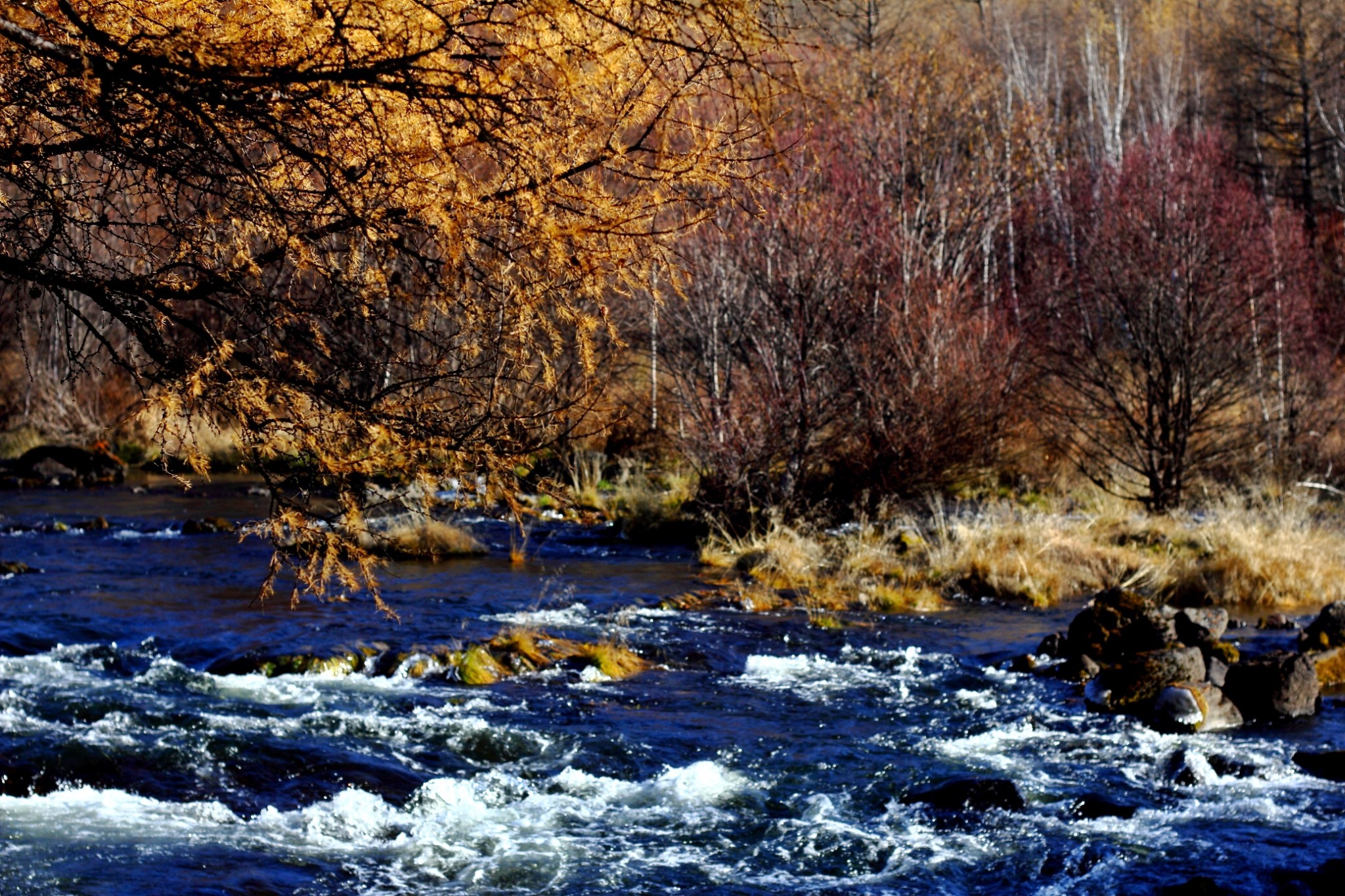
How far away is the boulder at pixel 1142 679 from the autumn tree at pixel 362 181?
17.8 ft

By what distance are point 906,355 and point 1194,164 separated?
14.7 feet

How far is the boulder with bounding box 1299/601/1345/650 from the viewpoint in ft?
33.0

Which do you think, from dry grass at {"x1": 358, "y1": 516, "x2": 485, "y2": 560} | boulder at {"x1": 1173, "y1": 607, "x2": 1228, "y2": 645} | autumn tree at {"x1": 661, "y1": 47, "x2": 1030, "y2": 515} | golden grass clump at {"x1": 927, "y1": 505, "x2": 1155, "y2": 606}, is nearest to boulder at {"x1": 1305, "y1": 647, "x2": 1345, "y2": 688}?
boulder at {"x1": 1173, "y1": 607, "x2": 1228, "y2": 645}

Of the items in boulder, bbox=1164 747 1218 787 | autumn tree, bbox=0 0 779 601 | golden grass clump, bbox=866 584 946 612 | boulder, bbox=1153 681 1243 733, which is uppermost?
autumn tree, bbox=0 0 779 601

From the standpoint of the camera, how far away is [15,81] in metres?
4.03

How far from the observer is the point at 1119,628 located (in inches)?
399

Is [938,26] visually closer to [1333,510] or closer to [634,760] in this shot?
[1333,510]

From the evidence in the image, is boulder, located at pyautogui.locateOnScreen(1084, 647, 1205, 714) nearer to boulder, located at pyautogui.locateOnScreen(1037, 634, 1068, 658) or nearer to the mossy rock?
the mossy rock

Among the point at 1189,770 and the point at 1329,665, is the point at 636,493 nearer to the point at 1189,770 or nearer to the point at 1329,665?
the point at 1329,665

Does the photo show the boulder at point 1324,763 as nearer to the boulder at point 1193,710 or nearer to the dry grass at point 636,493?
the boulder at point 1193,710

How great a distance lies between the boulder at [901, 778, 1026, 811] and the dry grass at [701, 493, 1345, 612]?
15.3 feet

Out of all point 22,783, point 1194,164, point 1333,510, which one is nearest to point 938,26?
point 1194,164

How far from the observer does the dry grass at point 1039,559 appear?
1240cm

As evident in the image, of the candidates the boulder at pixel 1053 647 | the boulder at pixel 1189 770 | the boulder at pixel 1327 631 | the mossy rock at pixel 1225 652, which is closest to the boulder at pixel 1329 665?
the boulder at pixel 1327 631
